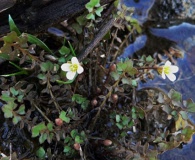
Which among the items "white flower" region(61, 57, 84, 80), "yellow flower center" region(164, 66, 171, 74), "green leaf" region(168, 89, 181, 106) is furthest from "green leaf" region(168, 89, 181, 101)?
"white flower" region(61, 57, 84, 80)

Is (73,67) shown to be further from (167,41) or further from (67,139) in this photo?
(167,41)

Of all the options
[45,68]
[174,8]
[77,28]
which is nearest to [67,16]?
[77,28]

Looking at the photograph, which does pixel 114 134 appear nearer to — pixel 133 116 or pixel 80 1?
pixel 133 116

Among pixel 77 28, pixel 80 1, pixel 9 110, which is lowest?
pixel 9 110

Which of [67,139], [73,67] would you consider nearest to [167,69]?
[73,67]

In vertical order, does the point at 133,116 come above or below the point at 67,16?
below

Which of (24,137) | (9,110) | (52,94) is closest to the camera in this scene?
(9,110)

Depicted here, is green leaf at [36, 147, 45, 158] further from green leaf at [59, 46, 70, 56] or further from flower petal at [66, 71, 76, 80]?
green leaf at [59, 46, 70, 56]
